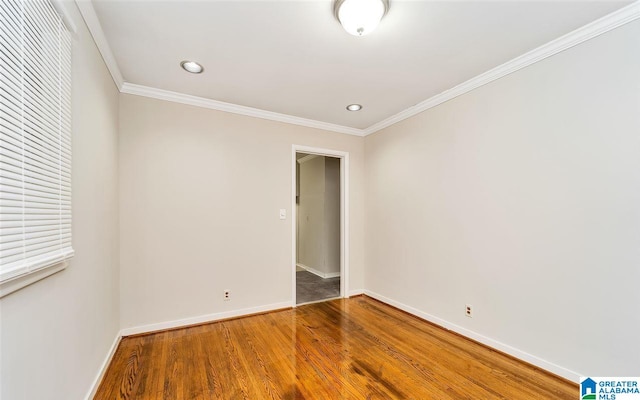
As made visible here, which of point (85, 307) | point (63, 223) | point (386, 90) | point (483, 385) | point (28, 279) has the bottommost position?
point (483, 385)

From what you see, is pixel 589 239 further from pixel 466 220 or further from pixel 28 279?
pixel 28 279

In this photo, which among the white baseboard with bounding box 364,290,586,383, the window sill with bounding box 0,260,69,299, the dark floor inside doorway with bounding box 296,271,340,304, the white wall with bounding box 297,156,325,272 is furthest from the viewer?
the white wall with bounding box 297,156,325,272

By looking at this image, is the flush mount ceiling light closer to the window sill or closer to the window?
the window

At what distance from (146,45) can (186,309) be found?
2.53 metres

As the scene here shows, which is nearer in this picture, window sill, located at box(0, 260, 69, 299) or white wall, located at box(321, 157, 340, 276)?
window sill, located at box(0, 260, 69, 299)

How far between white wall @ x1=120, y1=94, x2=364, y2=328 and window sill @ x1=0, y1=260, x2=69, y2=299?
4.94 feet

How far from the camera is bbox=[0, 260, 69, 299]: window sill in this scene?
96 centimetres

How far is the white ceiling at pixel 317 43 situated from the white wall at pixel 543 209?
1.09 feet

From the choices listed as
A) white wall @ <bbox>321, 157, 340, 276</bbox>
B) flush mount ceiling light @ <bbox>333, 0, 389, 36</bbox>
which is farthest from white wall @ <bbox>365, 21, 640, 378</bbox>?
white wall @ <bbox>321, 157, 340, 276</bbox>

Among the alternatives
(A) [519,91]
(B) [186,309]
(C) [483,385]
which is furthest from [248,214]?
(A) [519,91]

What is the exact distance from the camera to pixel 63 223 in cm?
138

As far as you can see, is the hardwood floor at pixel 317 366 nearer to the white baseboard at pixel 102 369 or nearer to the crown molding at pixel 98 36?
the white baseboard at pixel 102 369

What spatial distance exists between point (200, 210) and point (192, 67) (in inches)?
57.1

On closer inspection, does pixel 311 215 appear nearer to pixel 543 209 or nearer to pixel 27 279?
pixel 543 209
